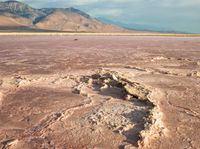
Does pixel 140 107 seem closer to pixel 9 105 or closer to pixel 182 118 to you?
pixel 182 118

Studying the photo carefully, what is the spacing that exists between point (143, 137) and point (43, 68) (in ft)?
28.3

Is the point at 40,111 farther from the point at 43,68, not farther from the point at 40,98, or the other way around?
the point at 43,68

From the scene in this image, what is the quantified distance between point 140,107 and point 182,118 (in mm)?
898

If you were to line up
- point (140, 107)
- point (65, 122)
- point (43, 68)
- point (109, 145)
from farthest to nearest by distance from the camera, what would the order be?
point (43, 68) < point (140, 107) < point (65, 122) < point (109, 145)

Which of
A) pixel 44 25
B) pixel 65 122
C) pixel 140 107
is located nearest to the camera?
pixel 65 122

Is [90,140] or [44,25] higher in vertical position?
[90,140]

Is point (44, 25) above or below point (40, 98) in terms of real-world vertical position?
below

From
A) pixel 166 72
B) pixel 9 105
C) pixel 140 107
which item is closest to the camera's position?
pixel 140 107

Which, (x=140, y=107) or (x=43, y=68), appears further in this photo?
(x=43, y=68)

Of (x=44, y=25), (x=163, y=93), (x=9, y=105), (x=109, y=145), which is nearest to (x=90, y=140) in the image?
(x=109, y=145)

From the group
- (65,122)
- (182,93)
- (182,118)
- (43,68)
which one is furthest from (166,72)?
(65,122)

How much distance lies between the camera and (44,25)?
170 m

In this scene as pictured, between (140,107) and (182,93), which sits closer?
(140,107)

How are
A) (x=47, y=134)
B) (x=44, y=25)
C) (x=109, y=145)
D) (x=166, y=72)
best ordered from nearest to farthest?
1. (x=109, y=145)
2. (x=47, y=134)
3. (x=166, y=72)
4. (x=44, y=25)
